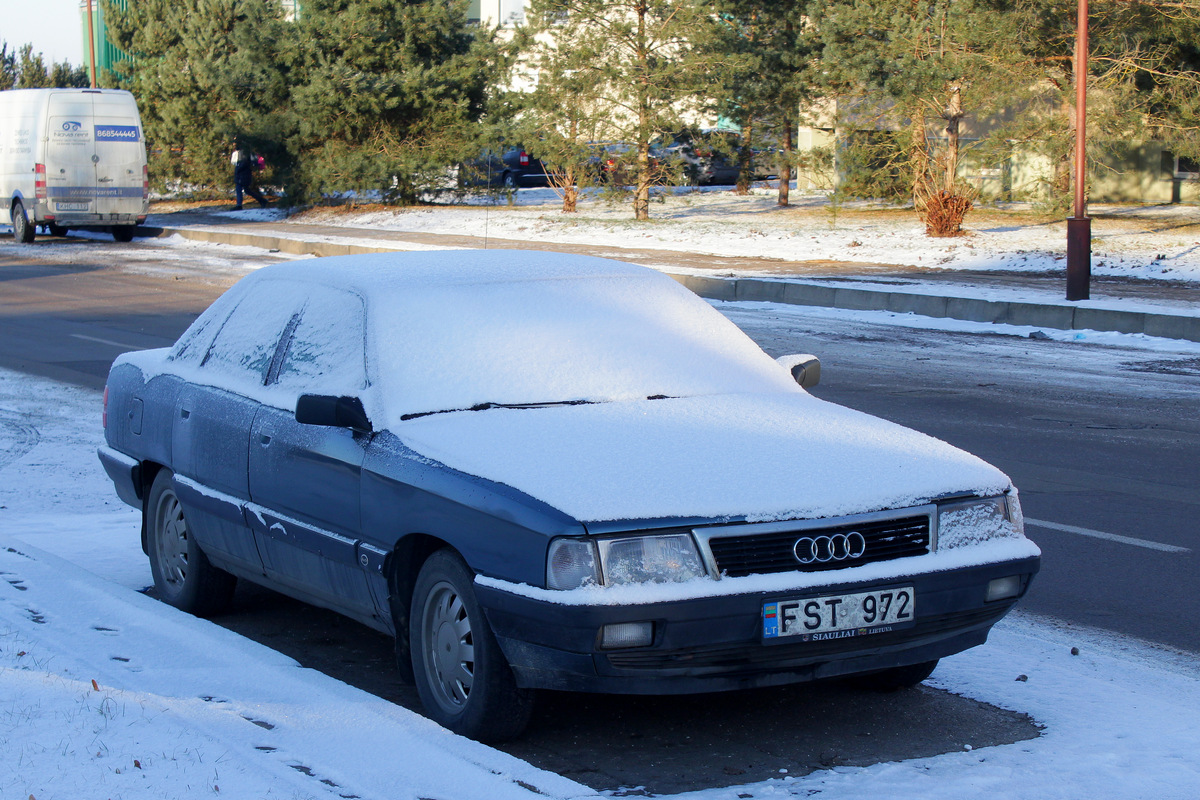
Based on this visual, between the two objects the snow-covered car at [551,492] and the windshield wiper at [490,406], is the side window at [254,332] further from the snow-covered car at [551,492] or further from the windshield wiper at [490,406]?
the windshield wiper at [490,406]

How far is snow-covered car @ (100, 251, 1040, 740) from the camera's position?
12.0ft

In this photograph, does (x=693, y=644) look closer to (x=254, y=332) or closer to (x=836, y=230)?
(x=254, y=332)

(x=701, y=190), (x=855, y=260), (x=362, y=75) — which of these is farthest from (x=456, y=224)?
(x=701, y=190)

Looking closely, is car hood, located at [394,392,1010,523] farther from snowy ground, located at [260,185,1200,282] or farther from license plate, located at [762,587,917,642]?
snowy ground, located at [260,185,1200,282]

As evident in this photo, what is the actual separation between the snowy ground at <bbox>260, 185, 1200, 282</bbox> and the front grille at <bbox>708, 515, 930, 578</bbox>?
1633 cm

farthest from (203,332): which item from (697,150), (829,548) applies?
(697,150)

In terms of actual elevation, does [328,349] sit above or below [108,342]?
above

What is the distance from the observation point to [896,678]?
447 centimetres

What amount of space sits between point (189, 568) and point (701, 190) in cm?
3611

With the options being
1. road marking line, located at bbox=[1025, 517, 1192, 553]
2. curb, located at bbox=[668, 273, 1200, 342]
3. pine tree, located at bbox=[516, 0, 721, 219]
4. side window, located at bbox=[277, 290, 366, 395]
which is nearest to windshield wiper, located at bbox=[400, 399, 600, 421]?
side window, located at bbox=[277, 290, 366, 395]

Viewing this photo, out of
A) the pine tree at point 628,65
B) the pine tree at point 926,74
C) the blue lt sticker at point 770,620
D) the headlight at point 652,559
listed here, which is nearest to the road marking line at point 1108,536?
the blue lt sticker at point 770,620

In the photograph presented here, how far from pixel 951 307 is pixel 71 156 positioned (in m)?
17.8

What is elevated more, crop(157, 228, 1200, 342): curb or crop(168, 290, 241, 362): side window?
crop(168, 290, 241, 362): side window

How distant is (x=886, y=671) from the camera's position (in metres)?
4.46
